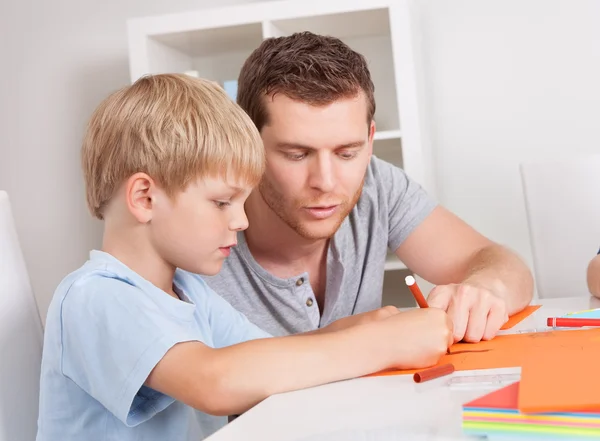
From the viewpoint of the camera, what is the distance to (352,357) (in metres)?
0.88

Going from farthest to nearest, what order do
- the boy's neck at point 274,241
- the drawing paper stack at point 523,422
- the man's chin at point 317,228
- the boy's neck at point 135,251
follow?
the boy's neck at point 274,241, the man's chin at point 317,228, the boy's neck at point 135,251, the drawing paper stack at point 523,422

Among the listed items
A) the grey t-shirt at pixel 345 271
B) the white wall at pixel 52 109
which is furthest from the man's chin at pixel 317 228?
the white wall at pixel 52 109

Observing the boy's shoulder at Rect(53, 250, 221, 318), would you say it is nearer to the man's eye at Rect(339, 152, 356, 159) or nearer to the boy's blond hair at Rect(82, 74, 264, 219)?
the boy's blond hair at Rect(82, 74, 264, 219)

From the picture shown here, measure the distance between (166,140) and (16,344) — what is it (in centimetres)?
36

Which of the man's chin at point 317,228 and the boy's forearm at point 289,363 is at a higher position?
the man's chin at point 317,228

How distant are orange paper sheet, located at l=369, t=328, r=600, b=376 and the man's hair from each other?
572mm

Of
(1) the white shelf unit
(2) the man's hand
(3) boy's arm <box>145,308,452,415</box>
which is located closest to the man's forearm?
(2) the man's hand

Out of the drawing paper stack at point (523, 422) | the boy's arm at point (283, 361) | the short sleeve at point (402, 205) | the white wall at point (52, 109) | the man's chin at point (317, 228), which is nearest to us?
the drawing paper stack at point (523, 422)

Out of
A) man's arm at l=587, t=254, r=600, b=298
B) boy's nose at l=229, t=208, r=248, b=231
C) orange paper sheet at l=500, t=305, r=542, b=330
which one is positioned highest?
boy's nose at l=229, t=208, r=248, b=231

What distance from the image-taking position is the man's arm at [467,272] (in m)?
1.06

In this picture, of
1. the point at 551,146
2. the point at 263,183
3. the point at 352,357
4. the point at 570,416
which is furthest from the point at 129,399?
the point at 551,146

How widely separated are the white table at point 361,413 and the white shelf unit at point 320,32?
5.43ft

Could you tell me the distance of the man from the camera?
141cm

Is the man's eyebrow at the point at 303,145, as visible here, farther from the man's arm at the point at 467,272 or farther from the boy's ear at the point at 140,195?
the boy's ear at the point at 140,195
